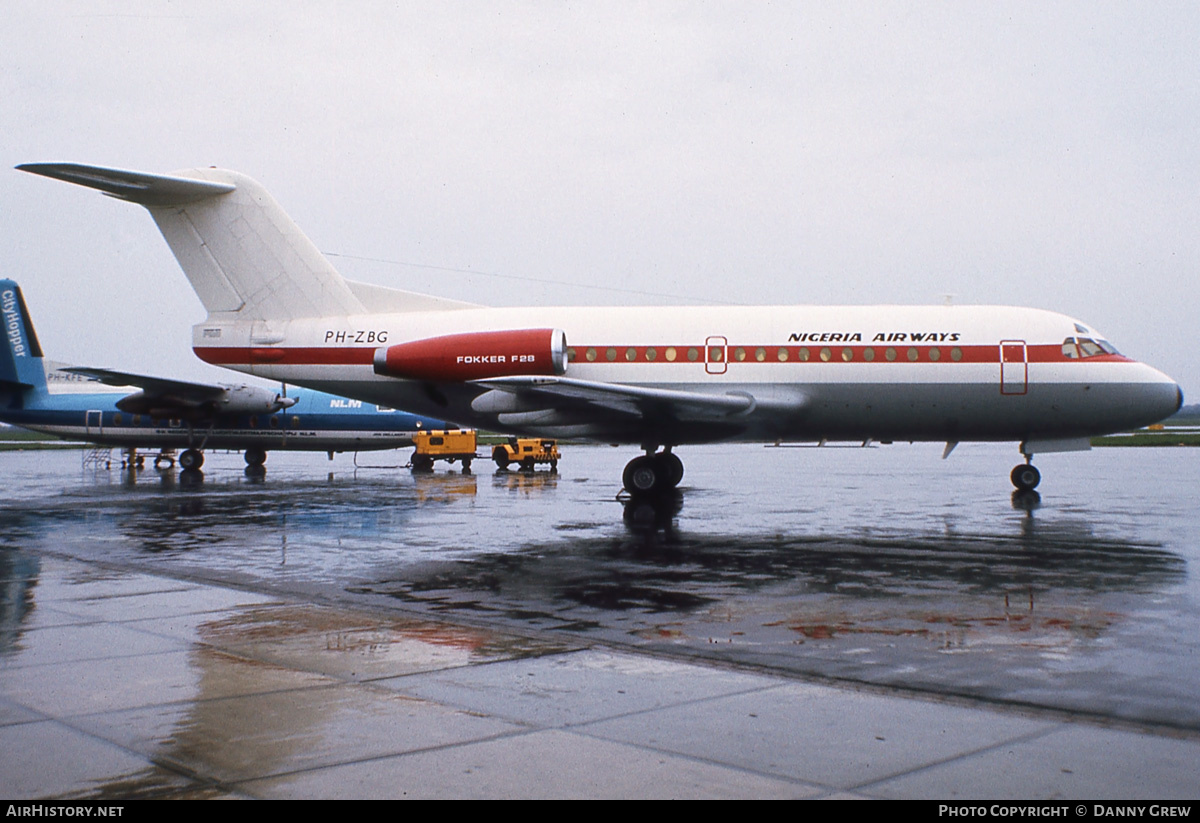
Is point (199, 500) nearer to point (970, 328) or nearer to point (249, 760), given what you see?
point (970, 328)

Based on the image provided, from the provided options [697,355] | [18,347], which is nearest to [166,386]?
[18,347]

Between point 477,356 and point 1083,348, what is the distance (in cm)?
1195

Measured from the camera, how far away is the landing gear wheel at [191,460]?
3572 centimetres

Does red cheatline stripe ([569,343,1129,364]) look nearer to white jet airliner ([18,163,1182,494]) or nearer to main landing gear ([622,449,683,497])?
white jet airliner ([18,163,1182,494])

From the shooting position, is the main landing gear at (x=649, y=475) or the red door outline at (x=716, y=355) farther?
the main landing gear at (x=649, y=475)

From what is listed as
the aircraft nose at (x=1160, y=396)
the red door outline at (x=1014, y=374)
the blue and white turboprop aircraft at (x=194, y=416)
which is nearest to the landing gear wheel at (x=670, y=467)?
the red door outline at (x=1014, y=374)

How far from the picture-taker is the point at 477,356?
63.1 ft

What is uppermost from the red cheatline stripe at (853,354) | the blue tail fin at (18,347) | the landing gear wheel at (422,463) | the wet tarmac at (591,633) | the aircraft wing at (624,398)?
the blue tail fin at (18,347)

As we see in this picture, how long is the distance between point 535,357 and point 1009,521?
28.9ft

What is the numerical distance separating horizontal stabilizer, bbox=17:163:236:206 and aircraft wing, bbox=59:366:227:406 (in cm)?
1485

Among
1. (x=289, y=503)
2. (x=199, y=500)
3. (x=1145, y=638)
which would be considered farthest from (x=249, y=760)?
(x=199, y=500)

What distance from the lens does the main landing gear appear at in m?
20.1

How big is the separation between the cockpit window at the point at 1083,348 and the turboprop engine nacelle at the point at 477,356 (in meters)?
9.88

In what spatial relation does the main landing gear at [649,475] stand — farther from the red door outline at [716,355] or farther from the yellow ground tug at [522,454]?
the yellow ground tug at [522,454]
